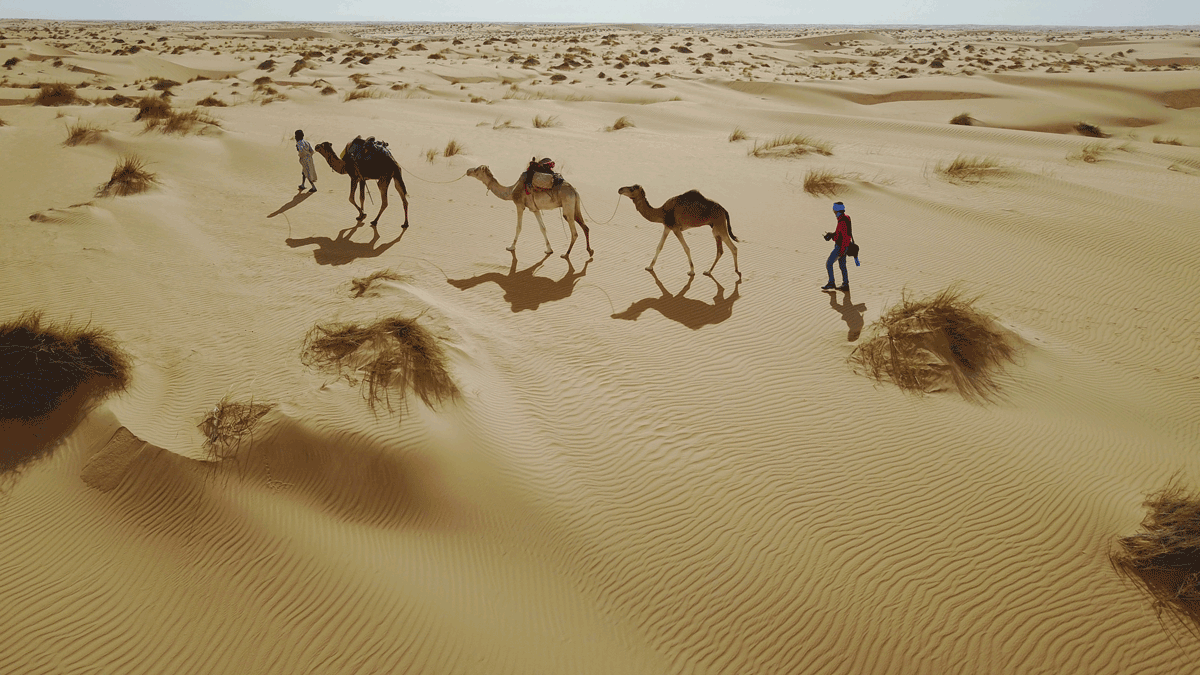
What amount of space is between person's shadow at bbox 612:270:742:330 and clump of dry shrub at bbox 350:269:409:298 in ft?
12.2

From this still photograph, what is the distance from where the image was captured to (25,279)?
9.12 meters

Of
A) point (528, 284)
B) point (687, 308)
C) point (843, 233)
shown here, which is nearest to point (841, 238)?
point (843, 233)

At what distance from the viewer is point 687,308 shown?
9.66 metres

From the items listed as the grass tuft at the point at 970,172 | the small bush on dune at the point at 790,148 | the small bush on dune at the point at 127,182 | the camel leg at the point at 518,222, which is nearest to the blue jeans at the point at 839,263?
the camel leg at the point at 518,222

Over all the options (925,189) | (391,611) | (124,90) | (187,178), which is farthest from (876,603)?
(124,90)

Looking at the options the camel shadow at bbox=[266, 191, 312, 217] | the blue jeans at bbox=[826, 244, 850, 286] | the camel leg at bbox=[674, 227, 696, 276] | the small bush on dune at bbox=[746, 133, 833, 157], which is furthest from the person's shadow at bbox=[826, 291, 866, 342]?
the camel shadow at bbox=[266, 191, 312, 217]

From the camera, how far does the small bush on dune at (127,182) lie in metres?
13.1

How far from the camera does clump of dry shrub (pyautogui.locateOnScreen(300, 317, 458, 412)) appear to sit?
22.7 feet

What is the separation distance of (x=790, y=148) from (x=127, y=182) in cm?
1771

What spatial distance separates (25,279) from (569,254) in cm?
854

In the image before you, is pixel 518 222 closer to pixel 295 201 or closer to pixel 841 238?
pixel 841 238

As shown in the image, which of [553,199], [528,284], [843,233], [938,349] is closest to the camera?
[938,349]

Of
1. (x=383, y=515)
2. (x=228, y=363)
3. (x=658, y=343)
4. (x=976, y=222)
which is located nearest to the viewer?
(x=383, y=515)

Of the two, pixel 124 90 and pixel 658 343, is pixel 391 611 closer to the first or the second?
pixel 658 343
